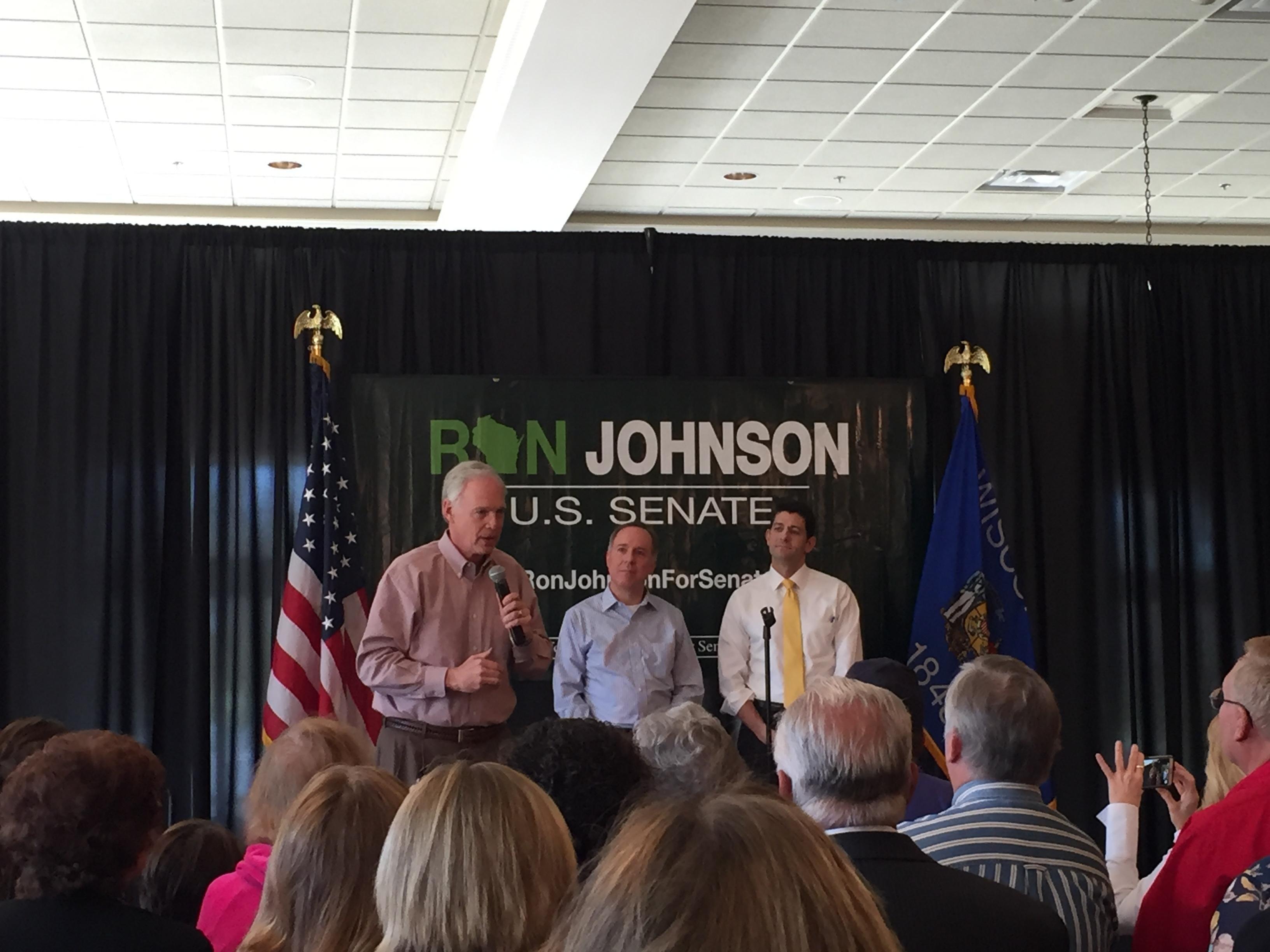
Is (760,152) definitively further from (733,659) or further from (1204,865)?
(1204,865)

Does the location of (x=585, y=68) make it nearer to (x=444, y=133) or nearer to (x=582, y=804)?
(x=444, y=133)

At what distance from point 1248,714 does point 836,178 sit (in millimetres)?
5677

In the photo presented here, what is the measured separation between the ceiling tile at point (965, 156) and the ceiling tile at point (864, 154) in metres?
0.10

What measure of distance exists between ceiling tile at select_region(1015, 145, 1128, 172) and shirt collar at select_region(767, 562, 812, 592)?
9.90ft

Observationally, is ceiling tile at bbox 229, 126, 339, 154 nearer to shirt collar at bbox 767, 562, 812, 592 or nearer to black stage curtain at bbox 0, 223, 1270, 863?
black stage curtain at bbox 0, 223, 1270, 863

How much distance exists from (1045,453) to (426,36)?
412 cm

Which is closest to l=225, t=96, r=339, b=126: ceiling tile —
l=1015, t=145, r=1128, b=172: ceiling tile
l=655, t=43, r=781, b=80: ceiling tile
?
l=655, t=43, r=781, b=80: ceiling tile

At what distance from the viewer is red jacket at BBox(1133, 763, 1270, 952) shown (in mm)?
2449

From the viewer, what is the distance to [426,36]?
6039mm

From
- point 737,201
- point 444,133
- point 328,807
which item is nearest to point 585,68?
point 444,133

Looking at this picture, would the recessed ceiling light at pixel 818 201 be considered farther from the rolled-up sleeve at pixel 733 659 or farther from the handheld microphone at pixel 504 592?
the handheld microphone at pixel 504 592

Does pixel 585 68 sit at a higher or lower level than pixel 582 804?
higher

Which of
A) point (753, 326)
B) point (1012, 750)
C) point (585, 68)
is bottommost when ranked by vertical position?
point (1012, 750)

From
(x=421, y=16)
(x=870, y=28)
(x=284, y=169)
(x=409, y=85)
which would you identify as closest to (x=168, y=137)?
(x=284, y=169)
